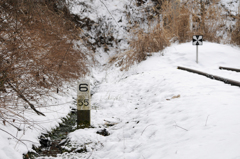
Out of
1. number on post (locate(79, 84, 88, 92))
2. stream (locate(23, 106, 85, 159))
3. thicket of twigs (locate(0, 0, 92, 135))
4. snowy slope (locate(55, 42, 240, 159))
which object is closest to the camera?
snowy slope (locate(55, 42, 240, 159))

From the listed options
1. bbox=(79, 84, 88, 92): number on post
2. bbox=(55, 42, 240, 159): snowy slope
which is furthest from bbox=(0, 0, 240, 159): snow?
bbox=(79, 84, 88, 92): number on post

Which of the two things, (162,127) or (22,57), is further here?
(22,57)

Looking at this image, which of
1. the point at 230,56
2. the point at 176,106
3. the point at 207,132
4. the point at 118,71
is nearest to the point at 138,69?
the point at 118,71

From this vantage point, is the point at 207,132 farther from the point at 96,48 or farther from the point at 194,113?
the point at 96,48

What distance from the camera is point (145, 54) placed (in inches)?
359

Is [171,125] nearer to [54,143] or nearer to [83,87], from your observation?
[83,87]

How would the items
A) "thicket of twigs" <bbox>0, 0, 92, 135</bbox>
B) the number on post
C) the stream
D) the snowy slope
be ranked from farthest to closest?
the number on post
"thicket of twigs" <bbox>0, 0, 92, 135</bbox>
the stream
the snowy slope

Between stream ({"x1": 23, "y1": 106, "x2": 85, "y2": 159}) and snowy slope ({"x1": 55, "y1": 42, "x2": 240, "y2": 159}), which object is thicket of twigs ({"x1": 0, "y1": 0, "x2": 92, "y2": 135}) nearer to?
stream ({"x1": 23, "y1": 106, "x2": 85, "y2": 159})

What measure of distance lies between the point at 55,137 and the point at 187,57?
7114 millimetres

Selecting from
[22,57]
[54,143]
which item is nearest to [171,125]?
[54,143]

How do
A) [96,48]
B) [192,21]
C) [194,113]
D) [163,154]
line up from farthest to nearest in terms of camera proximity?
1. [96,48]
2. [192,21]
3. [194,113]
4. [163,154]

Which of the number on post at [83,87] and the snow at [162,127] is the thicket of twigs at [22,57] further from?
the number on post at [83,87]

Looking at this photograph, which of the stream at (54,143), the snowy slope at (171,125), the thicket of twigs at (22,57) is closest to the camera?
the snowy slope at (171,125)

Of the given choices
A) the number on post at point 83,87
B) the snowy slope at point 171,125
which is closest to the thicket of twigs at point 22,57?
the number on post at point 83,87
